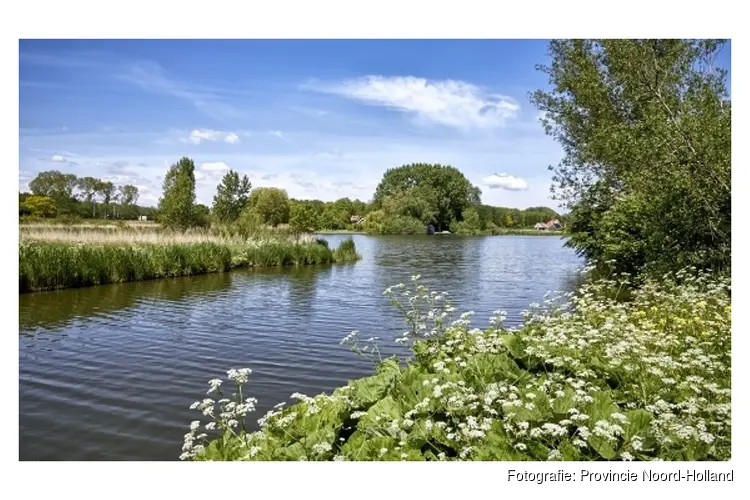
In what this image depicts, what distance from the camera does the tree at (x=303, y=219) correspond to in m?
23.0

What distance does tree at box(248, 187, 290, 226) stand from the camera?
26047mm

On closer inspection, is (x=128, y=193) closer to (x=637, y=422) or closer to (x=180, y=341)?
(x=180, y=341)

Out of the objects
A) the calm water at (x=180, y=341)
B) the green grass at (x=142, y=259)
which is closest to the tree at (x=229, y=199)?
the green grass at (x=142, y=259)

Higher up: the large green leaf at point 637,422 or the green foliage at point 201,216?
the green foliage at point 201,216

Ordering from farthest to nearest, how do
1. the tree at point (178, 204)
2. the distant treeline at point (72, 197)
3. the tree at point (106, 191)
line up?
the tree at point (178, 204) < the tree at point (106, 191) < the distant treeline at point (72, 197)

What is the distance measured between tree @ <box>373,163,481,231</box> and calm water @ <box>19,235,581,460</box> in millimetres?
1995

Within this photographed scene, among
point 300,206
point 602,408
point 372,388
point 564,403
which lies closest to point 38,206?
point 372,388

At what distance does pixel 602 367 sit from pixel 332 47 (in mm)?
3730

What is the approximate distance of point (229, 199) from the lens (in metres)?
25.0

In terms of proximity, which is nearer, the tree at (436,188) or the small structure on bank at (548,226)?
the tree at (436,188)

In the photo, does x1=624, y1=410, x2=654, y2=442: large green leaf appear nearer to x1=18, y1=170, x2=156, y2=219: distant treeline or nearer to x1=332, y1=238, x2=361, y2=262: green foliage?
x1=18, y1=170, x2=156, y2=219: distant treeline

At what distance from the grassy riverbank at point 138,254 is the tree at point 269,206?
270 centimetres

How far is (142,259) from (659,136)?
12.6 meters
